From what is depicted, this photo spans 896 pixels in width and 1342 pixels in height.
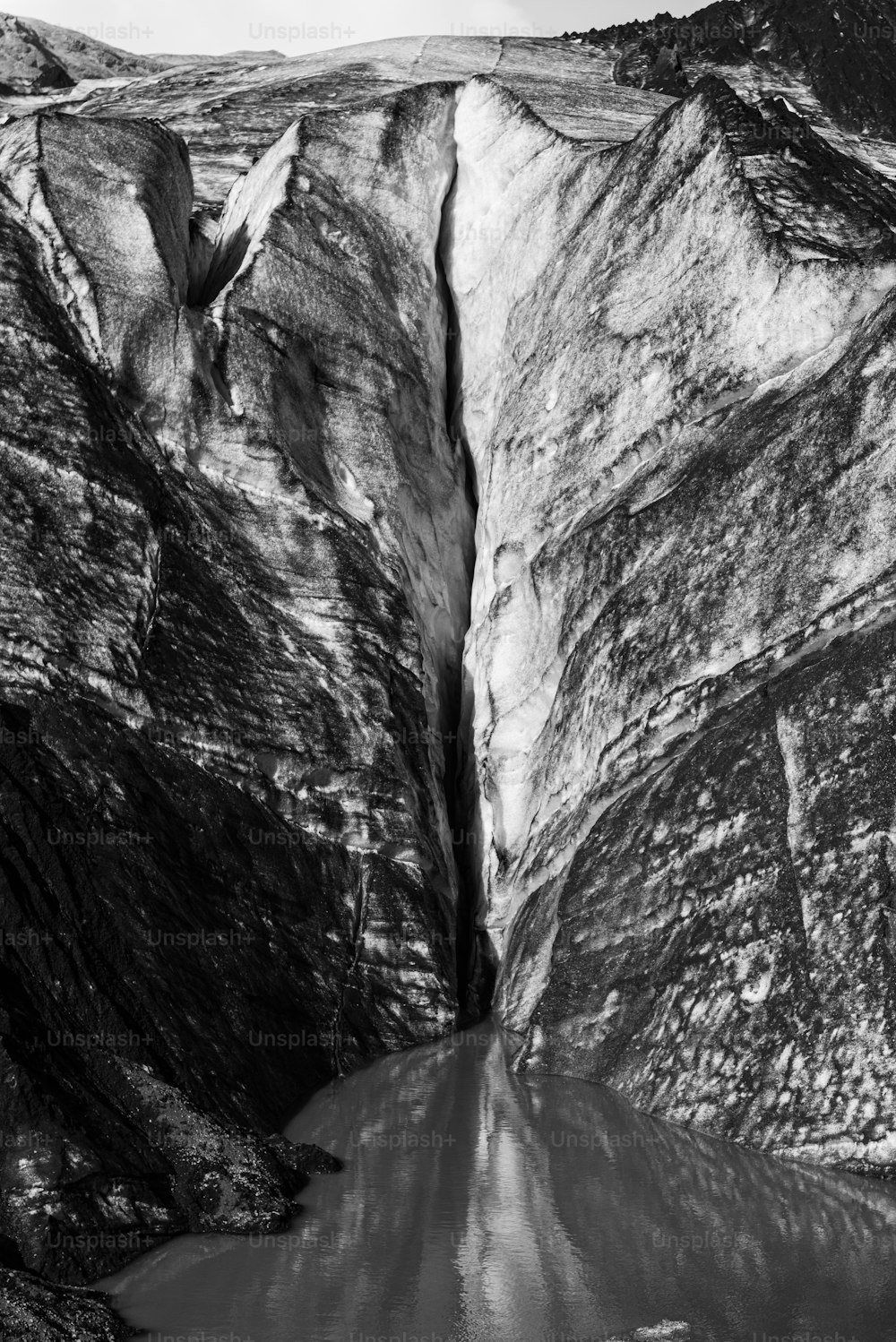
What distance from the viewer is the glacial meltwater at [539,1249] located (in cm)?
851

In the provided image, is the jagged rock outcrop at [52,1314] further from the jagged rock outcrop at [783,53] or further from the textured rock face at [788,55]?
the jagged rock outcrop at [783,53]

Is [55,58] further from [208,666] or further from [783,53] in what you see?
[208,666]

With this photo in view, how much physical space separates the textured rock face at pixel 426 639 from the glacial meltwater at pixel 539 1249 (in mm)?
431

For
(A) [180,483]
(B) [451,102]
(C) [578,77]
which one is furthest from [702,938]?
(C) [578,77]

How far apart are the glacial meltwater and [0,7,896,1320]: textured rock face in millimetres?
431

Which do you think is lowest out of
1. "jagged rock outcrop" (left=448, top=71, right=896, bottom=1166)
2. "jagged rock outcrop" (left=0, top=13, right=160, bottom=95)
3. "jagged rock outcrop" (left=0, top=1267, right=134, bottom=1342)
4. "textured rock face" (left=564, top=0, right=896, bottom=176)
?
"jagged rock outcrop" (left=0, top=1267, right=134, bottom=1342)

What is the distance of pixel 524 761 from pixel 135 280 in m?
7.54

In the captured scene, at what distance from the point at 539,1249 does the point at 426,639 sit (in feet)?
33.8

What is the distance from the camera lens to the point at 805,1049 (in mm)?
11266

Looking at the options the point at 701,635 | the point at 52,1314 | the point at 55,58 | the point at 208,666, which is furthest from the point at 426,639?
the point at 55,58

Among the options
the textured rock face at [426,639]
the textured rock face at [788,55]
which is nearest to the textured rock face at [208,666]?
the textured rock face at [426,639]

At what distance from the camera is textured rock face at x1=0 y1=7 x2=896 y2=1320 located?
1152 centimetres

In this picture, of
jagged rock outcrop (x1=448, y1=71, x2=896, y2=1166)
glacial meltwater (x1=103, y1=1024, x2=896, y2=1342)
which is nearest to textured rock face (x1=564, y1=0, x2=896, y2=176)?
jagged rock outcrop (x1=448, y1=71, x2=896, y2=1166)

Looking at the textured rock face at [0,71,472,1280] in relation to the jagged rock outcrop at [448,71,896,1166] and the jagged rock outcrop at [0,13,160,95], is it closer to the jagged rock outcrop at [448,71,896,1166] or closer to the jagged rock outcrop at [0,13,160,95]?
the jagged rock outcrop at [448,71,896,1166]
